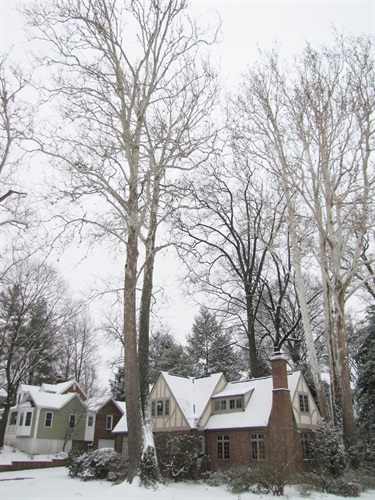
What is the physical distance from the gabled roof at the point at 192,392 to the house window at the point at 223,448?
1414mm

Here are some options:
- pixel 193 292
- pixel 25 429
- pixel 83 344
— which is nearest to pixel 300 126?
pixel 193 292

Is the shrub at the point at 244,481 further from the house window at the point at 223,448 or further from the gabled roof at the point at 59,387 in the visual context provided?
the gabled roof at the point at 59,387

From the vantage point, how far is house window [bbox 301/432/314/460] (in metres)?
17.3

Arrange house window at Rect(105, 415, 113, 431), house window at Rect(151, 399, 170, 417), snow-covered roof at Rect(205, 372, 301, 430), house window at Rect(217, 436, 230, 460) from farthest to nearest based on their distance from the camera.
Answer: house window at Rect(105, 415, 113, 431) → house window at Rect(151, 399, 170, 417) → house window at Rect(217, 436, 230, 460) → snow-covered roof at Rect(205, 372, 301, 430)

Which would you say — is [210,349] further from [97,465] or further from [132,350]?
[132,350]

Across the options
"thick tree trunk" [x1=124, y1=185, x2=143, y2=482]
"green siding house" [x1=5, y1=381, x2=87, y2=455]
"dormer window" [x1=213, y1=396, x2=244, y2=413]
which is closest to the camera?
"thick tree trunk" [x1=124, y1=185, x2=143, y2=482]

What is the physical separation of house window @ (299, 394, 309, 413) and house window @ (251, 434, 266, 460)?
8.19 ft

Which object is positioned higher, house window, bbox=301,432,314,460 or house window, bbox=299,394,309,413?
house window, bbox=299,394,309,413

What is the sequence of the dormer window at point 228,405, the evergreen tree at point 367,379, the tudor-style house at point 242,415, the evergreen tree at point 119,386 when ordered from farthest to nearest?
the evergreen tree at point 119,386
the dormer window at point 228,405
the evergreen tree at point 367,379
the tudor-style house at point 242,415

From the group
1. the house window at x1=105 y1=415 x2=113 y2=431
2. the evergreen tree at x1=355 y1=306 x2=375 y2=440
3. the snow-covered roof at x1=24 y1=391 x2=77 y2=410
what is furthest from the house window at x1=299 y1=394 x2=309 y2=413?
the snow-covered roof at x1=24 y1=391 x2=77 y2=410

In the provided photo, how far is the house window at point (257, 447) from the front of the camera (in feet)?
55.7

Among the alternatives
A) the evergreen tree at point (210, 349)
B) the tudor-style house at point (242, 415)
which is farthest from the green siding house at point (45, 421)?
the evergreen tree at point (210, 349)

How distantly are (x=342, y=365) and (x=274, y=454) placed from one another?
395 cm

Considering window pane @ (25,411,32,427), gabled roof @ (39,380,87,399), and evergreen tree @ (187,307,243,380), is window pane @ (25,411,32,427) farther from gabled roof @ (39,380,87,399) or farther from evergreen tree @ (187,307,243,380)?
evergreen tree @ (187,307,243,380)
